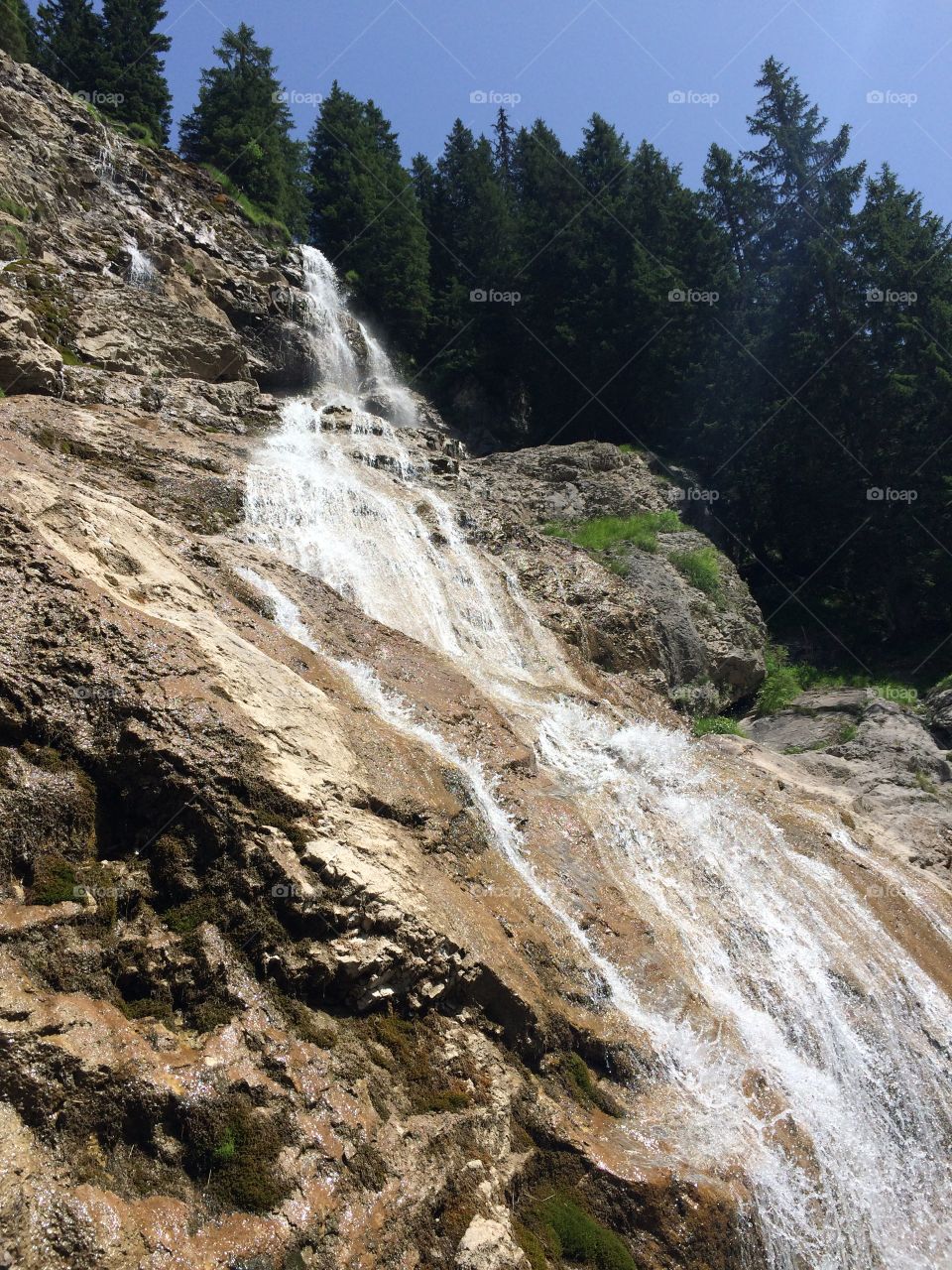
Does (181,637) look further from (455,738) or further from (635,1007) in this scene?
(635,1007)

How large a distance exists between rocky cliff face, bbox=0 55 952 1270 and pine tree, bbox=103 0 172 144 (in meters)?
29.3

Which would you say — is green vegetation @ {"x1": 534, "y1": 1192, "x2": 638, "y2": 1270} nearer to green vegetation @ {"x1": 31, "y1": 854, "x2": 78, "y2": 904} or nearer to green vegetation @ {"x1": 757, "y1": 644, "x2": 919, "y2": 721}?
green vegetation @ {"x1": 31, "y1": 854, "x2": 78, "y2": 904}

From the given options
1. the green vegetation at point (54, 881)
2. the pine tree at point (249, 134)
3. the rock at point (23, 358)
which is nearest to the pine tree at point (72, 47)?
the pine tree at point (249, 134)

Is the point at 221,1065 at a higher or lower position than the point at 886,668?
lower

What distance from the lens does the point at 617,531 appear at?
843 inches

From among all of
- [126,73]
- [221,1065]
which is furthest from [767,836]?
[126,73]

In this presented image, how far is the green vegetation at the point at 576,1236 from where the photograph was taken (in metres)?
5.25

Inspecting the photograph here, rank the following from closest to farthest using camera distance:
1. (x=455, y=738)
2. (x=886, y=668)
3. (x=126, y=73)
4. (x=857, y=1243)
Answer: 1. (x=857, y=1243)
2. (x=455, y=738)
3. (x=886, y=668)
4. (x=126, y=73)

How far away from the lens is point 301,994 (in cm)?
541

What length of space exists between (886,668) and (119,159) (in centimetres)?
2525

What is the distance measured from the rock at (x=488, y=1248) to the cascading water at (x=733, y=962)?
1435 millimetres

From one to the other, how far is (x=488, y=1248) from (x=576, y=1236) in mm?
768

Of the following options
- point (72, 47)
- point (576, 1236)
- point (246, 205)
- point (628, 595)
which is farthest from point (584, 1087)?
point (72, 47)

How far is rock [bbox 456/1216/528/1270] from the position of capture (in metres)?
4.77
